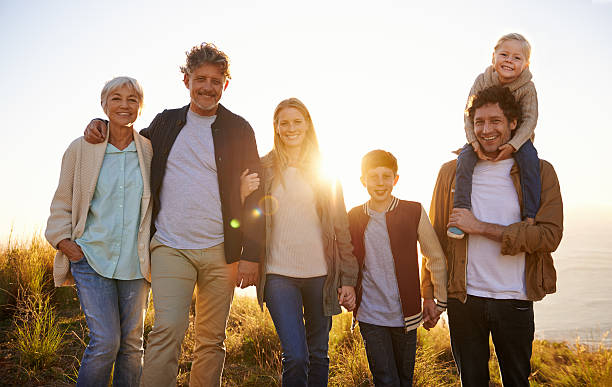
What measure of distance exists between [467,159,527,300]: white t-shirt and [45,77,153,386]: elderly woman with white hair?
2.39 m

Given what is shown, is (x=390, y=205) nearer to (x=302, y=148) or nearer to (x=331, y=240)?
(x=331, y=240)

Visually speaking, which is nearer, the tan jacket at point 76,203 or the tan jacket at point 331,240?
the tan jacket at point 76,203

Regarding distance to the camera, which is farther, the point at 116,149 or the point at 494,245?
the point at 116,149

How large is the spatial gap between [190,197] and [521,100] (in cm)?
270

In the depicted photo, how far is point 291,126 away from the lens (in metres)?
3.29

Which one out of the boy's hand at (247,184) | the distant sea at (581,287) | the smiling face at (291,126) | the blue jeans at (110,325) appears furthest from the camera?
the distant sea at (581,287)

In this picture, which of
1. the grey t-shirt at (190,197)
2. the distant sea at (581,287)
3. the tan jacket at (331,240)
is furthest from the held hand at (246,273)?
the distant sea at (581,287)

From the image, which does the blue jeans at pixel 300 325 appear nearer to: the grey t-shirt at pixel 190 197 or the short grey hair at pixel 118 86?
the grey t-shirt at pixel 190 197

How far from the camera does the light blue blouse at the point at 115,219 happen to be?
2867 mm

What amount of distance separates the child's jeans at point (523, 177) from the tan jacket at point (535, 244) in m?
0.06

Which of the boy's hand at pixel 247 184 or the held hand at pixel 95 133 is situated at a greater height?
the held hand at pixel 95 133

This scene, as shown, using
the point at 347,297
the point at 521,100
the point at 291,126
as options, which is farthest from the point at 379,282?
the point at 521,100

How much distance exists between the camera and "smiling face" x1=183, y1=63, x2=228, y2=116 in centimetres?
323

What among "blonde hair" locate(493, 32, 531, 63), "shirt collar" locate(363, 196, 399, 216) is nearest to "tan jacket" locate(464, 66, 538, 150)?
"blonde hair" locate(493, 32, 531, 63)
